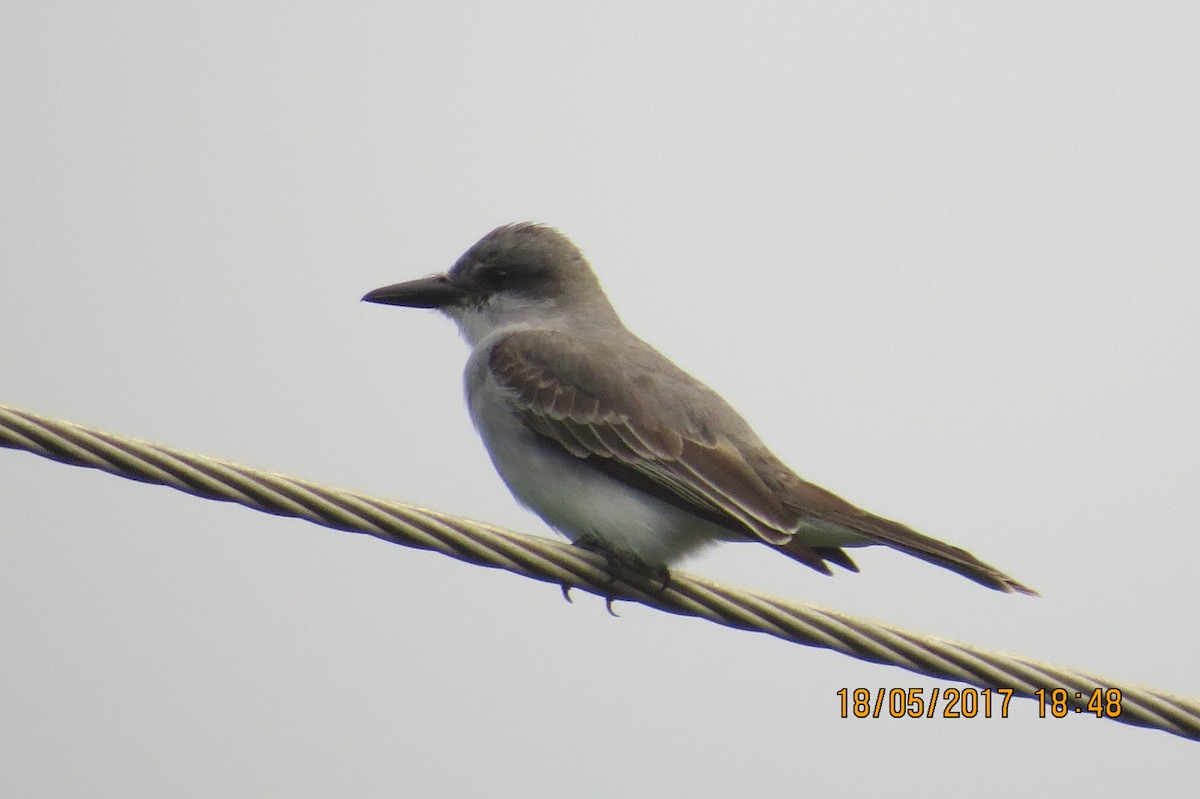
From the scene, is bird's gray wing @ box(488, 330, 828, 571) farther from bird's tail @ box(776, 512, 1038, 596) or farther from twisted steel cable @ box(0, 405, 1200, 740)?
twisted steel cable @ box(0, 405, 1200, 740)

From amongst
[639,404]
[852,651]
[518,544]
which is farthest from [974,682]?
[639,404]

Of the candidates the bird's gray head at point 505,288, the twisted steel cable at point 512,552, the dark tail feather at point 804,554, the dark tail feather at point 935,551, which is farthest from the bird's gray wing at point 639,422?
the twisted steel cable at point 512,552

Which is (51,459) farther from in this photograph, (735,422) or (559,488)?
(735,422)

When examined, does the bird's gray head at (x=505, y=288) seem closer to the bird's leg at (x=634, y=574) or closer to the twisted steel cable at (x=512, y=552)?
the bird's leg at (x=634, y=574)

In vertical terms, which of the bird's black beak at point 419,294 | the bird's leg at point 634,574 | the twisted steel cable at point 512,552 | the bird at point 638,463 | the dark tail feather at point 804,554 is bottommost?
the twisted steel cable at point 512,552

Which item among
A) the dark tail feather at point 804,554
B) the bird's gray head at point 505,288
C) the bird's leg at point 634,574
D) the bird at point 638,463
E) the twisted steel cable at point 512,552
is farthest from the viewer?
the bird's gray head at point 505,288

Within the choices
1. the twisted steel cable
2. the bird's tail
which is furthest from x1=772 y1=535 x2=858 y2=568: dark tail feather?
the twisted steel cable

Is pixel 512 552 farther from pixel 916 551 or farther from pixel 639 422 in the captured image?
pixel 639 422

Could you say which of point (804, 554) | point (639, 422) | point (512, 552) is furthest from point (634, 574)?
point (512, 552)
